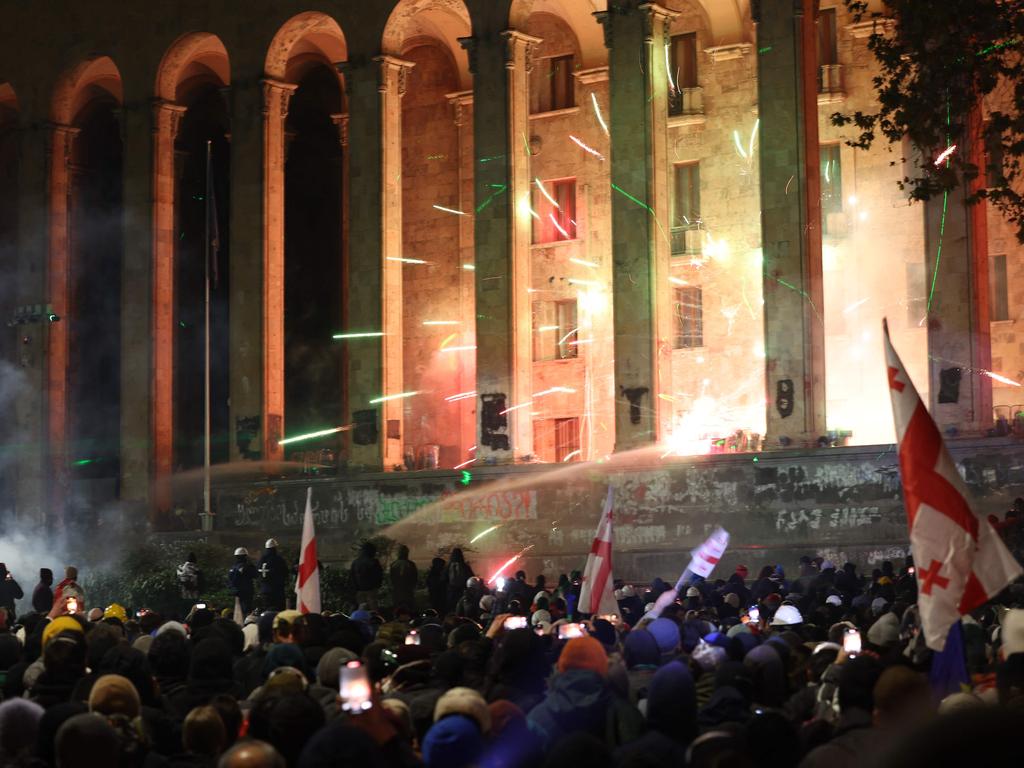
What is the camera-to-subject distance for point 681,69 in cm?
3722

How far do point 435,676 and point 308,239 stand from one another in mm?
34169

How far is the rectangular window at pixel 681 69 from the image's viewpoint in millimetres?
37125

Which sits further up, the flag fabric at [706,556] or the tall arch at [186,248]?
the tall arch at [186,248]

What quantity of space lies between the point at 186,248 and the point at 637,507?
727 inches

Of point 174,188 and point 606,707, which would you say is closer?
point 606,707

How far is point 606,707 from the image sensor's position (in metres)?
7.51

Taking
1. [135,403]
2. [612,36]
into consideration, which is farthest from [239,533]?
[612,36]

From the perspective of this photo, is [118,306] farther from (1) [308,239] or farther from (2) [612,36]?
(2) [612,36]

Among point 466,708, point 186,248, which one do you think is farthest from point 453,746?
point 186,248

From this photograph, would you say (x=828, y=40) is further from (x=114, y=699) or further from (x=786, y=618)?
(x=114, y=699)

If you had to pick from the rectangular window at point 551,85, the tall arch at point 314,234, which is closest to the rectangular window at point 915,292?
the rectangular window at point 551,85

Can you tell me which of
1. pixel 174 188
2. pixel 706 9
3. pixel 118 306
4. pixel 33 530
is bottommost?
pixel 33 530

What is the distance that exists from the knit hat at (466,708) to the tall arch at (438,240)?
32.0 meters

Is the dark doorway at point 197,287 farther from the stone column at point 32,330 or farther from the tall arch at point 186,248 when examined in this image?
the stone column at point 32,330
